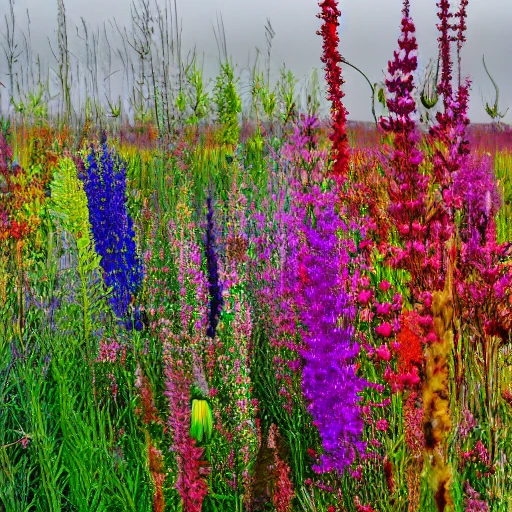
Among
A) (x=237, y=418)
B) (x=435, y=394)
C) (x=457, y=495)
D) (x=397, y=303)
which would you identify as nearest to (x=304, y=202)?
(x=397, y=303)

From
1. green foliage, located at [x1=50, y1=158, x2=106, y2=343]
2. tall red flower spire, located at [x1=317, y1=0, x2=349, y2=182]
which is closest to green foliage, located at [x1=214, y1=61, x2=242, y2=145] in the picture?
tall red flower spire, located at [x1=317, y1=0, x2=349, y2=182]

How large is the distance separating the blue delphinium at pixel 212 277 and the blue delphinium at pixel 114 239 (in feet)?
1.92

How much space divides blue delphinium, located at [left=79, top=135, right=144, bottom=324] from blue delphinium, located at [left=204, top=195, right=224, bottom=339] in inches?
23.0

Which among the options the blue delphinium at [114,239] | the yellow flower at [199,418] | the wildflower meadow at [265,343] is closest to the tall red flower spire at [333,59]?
the wildflower meadow at [265,343]

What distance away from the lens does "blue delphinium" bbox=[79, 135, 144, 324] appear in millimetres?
2385

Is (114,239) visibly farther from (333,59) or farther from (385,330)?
(333,59)

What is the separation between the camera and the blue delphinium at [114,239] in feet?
7.82

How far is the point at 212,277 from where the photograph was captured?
1.86 metres

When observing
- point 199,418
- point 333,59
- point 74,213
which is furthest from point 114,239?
point 333,59

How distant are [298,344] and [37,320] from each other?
41.6 inches

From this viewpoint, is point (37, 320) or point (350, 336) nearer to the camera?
point (350, 336)

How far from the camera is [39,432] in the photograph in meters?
1.81

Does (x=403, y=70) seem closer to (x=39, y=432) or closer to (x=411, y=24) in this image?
(x=411, y=24)

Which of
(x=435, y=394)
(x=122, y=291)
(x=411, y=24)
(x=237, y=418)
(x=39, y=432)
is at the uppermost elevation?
(x=411, y=24)
